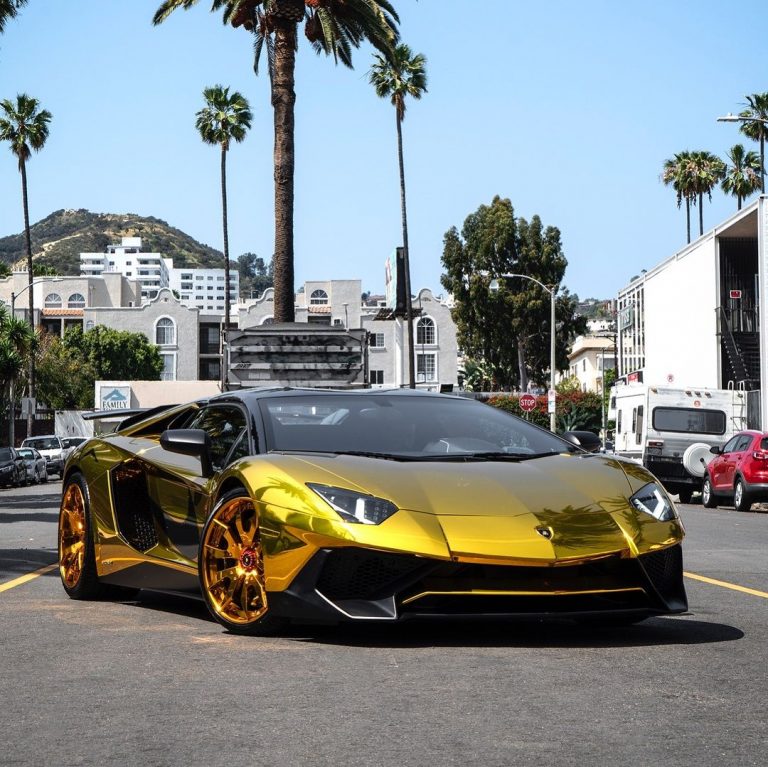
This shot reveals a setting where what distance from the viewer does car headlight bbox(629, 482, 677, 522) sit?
21.8 feet

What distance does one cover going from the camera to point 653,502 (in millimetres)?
6742

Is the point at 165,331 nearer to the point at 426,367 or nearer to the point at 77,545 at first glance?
the point at 426,367

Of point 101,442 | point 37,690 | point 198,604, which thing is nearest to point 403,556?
point 37,690

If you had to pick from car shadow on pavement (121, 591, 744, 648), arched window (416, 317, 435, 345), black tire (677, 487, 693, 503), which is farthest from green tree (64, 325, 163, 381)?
car shadow on pavement (121, 591, 744, 648)

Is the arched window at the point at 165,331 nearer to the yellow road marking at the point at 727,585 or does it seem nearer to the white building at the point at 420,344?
the white building at the point at 420,344

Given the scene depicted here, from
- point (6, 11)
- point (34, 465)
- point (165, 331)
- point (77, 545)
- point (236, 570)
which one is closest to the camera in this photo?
point (236, 570)

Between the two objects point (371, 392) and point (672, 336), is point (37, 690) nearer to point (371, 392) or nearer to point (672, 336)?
point (371, 392)

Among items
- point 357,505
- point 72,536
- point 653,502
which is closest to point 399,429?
point 357,505

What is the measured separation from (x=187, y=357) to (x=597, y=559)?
104455mm

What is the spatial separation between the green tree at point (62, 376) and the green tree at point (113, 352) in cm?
106

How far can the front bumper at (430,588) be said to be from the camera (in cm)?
604

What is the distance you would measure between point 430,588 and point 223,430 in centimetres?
215

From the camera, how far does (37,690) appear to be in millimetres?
5355

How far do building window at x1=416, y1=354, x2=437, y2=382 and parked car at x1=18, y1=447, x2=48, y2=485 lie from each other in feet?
182
